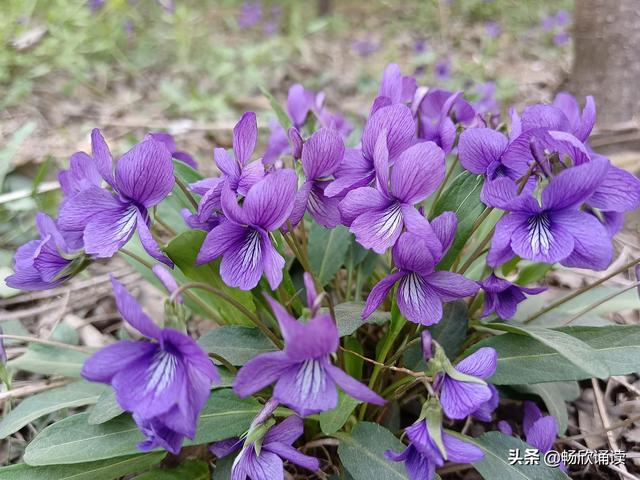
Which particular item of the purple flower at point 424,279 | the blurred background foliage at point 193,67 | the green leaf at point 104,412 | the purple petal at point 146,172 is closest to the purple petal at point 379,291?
the purple flower at point 424,279

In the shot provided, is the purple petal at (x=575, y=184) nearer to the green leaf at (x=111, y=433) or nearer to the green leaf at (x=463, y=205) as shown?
the green leaf at (x=463, y=205)

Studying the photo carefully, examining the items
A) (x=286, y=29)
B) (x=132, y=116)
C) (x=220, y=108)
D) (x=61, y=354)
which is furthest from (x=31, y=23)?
(x=61, y=354)

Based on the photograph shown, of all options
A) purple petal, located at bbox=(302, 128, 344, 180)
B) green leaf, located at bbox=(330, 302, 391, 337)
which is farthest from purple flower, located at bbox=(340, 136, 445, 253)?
green leaf, located at bbox=(330, 302, 391, 337)

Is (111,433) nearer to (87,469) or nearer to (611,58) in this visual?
(87,469)

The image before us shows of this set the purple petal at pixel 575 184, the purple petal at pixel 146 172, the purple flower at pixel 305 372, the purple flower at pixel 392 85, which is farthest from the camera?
the purple flower at pixel 392 85

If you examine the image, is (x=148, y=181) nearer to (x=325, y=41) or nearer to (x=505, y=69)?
(x=505, y=69)

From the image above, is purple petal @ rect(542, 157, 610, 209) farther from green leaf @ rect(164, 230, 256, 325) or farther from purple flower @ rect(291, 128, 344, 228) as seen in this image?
green leaf @ rect(164, 230, 256, 325)
